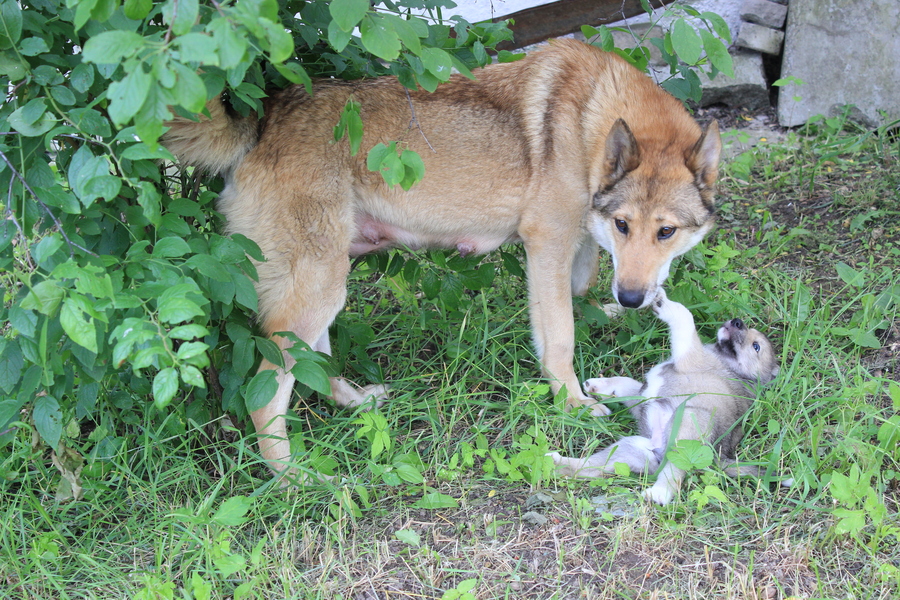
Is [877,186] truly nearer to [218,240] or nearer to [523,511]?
[523,511]

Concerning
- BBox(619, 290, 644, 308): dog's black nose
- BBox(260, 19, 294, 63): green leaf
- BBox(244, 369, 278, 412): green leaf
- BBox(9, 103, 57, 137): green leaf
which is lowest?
BBox(619, 290, 644, 308): dog's black nose

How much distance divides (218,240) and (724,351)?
2409 mm

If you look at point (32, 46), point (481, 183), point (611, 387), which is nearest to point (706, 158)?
point (481, 183)

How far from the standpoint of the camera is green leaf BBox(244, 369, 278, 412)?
2783 millimetres

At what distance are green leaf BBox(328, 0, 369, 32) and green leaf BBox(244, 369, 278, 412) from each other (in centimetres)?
141

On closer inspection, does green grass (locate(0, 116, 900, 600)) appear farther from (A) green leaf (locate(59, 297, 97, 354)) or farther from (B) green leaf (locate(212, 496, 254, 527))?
(A) green leaf (locate(59, 297, 97, 354))

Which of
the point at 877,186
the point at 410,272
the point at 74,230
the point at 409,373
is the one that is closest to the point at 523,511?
the point at 409,373

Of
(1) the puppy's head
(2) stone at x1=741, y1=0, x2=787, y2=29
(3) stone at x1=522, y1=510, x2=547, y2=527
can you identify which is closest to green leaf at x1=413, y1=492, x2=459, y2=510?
(3) stone at x1=522, y1=510, x2=547, y2=527

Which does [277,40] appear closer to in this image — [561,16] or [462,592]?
[462,592]

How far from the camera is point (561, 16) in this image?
6.02 meters

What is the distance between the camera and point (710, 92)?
21.2 feet

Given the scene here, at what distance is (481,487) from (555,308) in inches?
40.0

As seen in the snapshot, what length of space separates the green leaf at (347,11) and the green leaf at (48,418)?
1.68m

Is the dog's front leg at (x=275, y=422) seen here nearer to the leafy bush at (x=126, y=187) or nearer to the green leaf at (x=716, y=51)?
the leafy bush at (x=126, y=187)
